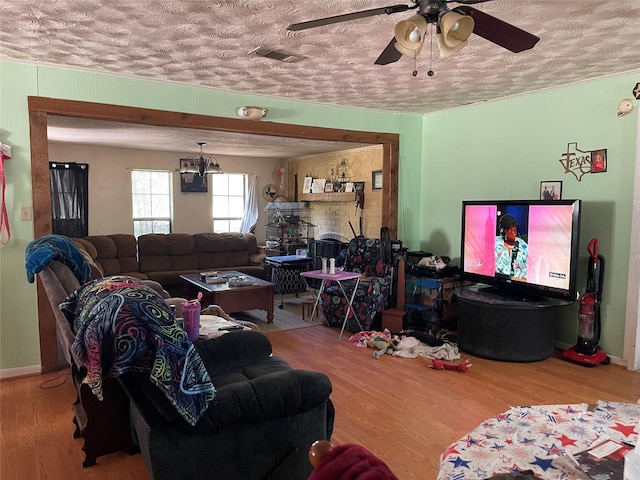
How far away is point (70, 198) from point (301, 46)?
18.9 feet

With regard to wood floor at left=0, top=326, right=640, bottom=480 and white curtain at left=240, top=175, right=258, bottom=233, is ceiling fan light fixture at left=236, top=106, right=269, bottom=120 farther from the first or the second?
white curtain at left=240, top=175, right=258, bottom=233

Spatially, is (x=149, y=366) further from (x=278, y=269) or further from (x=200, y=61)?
(x=278, y=269)

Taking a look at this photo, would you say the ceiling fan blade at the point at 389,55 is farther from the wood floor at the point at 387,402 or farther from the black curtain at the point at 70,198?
the black curtain at the point at 70,198

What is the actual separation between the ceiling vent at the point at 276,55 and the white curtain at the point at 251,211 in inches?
232

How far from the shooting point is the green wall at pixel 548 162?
385 centimetres

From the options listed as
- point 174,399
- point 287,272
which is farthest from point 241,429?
point 287,272

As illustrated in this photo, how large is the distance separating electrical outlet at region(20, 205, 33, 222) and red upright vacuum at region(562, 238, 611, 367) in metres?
4.49

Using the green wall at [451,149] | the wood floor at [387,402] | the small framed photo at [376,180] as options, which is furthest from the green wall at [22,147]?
the small framed photo at [376,180]

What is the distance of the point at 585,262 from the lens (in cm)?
405

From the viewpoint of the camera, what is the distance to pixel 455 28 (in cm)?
191

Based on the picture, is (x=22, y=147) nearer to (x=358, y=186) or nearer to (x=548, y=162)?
(x=548, y=162)

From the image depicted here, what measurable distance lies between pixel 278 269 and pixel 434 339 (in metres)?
2.76

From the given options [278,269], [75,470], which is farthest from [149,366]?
[278,269]

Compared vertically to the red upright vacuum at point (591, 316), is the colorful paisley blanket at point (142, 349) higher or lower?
higher
